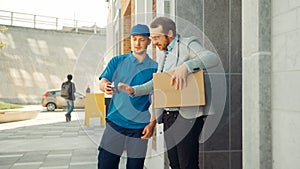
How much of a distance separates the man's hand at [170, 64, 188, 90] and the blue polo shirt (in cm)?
45

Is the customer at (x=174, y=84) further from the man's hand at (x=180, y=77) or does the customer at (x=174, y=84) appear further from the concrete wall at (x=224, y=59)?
the concrete wall at (x=224, y=59)

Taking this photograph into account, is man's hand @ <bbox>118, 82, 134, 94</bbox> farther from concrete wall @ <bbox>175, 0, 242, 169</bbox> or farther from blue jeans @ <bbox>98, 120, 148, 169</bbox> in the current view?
concrete wall @ <bbox>175, 0, 242, 169</bbox>

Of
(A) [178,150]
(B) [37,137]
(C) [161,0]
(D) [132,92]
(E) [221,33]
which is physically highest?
(C) [161,0]

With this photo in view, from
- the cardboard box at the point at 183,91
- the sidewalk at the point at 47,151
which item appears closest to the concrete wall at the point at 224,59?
the cardboard box at the point at 183,91

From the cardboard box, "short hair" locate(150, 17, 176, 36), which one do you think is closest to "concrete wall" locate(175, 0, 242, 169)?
"short hair" locate(150, 17, 176, 36)

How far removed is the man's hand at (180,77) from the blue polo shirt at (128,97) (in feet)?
1.47

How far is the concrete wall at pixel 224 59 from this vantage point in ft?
9.32

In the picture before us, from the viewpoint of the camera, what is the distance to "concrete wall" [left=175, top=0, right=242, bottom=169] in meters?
2.84

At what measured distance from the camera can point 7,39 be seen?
72.6 ft
